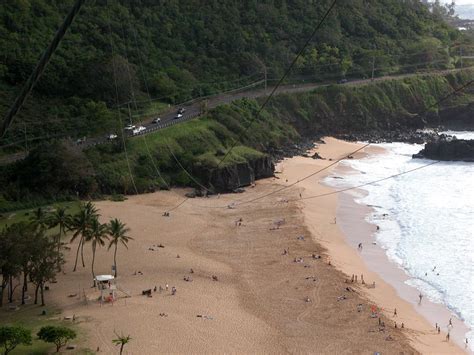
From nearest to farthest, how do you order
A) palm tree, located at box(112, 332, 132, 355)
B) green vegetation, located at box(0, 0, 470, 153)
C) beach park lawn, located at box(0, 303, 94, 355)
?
1. palm tree, located at box(112, 332, 132, 355)
2. beach park lawn, located at box(0, 303, 94, 355)
3. green vegetation, located at box(0, 0, 470, 153)

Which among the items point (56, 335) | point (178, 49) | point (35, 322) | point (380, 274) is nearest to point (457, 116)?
point (178, 49)

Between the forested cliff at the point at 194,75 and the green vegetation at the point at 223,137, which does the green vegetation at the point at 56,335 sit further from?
the green vegetation at the point at 223,137

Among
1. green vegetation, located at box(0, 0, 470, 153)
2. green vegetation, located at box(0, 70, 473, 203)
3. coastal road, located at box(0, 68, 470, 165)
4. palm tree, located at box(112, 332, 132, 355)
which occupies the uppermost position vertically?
green vegetation, located at box(0, 0, 470, 153)

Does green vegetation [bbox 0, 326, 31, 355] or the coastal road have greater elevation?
the coastal road

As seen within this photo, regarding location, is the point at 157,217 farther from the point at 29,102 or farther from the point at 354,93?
the point at 354,93

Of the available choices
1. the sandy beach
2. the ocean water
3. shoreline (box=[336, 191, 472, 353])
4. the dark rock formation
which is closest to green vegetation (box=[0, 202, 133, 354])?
the sandy beach

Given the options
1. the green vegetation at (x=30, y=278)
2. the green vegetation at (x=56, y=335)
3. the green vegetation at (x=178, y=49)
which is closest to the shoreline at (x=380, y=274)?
the green vegetation at (x=30, y=278)

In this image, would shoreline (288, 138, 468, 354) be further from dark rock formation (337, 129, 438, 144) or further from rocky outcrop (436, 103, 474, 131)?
rocky outcrop (436, 103, 474, 131)
